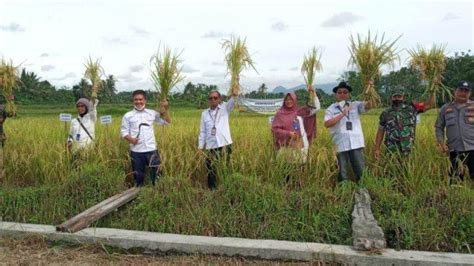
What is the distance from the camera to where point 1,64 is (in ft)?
19.7

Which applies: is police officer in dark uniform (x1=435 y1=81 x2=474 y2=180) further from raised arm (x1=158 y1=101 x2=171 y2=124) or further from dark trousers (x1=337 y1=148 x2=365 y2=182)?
raised arm (x1=158 y1=101 x2=171 y2=124)

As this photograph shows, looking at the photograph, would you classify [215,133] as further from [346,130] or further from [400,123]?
[400,123]

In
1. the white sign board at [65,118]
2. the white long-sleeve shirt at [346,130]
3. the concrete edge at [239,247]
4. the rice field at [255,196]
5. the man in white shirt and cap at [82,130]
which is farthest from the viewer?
the white sign board at [65,118]

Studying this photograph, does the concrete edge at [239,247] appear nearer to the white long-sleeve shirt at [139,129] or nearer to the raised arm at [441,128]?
the white long-sleeve shirt at [139,129]

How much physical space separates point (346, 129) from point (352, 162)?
358 millimetres

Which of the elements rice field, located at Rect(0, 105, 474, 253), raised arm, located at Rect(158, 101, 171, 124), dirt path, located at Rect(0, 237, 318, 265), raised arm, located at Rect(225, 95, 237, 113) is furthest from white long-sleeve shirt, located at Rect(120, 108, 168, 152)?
dirt path, located at Rect(0, 237, 318, 265)

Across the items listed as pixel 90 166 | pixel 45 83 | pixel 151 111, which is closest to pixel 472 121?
pixel 151 111

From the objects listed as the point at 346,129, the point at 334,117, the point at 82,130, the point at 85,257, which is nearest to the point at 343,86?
the point at 334,117

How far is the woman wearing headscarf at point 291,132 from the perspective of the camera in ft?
14.4

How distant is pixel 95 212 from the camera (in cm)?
386

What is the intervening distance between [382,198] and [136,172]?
8.47 ft

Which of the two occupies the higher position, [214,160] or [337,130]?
[337,130]

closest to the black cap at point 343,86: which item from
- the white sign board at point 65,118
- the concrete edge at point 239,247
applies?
the concrete edge at point 239,247

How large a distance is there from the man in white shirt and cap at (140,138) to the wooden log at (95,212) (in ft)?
1.29
